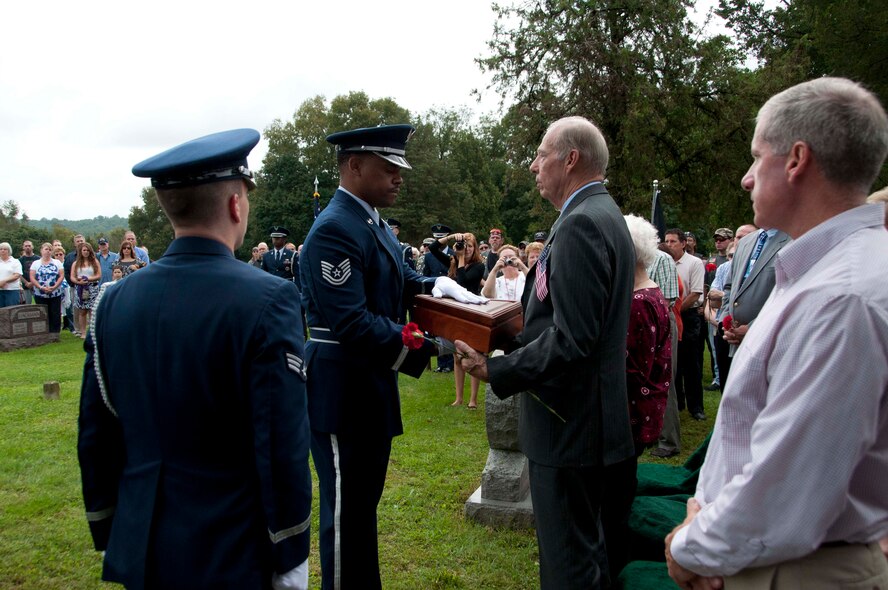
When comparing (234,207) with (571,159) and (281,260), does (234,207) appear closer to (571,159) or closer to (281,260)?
(571,159)

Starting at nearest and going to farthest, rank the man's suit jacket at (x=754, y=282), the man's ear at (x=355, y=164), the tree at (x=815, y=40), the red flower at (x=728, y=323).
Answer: the man's ear at (x=355, y=164) → the man's suit jacket at (x=754, y=282) → the red flower at (x=728, y=323) → the tree at (x=815, y=40)

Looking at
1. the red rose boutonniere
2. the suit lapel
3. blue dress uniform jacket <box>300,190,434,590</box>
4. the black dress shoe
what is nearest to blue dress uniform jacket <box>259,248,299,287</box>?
the black dress shoe

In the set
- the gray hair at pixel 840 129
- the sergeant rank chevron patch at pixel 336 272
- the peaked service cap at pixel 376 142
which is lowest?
the sergeant rank chevron patch at pixel 336 272

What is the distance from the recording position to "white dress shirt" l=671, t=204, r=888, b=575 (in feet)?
4.60

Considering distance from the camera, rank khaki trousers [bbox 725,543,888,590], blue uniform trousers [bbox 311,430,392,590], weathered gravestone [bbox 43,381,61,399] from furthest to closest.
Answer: weathered gravestone [bbox 43,381,61,399]
blue uniform trousers [bbox 311,430,392,590]
khaki trousers [bbox 725,543,888,590]

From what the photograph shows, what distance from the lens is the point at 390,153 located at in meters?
3.38

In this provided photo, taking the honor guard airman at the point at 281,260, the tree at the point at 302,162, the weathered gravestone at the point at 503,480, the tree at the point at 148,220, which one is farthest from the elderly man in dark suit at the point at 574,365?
the tree at the point at 148,220

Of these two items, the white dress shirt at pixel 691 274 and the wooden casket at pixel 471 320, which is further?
the white dress shirt at pixel 691 274

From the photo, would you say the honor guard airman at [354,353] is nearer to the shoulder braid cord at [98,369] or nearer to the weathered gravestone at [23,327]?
the shoulder braid cord at [98,369]

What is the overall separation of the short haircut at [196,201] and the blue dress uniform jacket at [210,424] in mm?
75

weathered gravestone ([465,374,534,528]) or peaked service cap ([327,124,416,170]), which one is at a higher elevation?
peaked service cap ([327,124,416,170])

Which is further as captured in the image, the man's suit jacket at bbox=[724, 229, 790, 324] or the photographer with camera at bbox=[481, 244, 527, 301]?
the photographer with camera at bbox=[481, 244, 527, 301]

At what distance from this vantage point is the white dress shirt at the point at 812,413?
140 centimetres

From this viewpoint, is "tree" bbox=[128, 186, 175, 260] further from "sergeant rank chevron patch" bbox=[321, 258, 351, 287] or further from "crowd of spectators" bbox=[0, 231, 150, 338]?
"sergeant rank chevron patch" bbox=[321, 258, 351, 287]
